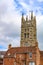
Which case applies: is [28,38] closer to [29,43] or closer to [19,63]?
[29,43]

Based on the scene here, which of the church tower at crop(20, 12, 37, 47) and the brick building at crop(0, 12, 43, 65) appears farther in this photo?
the church tower at crop(20, 12, 37, 47)

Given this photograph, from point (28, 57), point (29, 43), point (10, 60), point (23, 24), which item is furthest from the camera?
point (23, 24)

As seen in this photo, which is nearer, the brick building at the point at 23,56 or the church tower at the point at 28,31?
the brick building at the point at 23,56

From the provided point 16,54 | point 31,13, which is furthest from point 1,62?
point 31,13

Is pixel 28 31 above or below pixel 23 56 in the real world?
above

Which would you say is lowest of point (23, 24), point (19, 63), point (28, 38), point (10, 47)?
point (19, 63)

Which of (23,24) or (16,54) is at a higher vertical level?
(23,24)

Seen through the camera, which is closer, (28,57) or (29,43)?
(28,57)

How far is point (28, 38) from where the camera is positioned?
126188 millimetres

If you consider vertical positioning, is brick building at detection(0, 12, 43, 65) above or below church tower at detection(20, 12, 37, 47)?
below

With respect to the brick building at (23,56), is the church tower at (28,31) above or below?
above

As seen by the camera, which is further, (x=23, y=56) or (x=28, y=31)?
(x=28, y=31)

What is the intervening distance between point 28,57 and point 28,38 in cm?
5857

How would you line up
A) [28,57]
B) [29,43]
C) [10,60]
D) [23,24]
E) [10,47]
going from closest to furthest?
[10,60] → [28,57] → [10,47] → [29,43] → [23,24]
